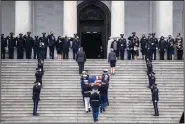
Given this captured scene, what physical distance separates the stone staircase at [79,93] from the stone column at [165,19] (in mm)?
6245

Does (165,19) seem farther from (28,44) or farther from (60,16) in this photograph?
(28,44)

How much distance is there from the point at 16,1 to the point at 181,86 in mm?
17078

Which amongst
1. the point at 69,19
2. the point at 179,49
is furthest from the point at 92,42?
the point at 179,49

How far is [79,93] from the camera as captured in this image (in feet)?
118

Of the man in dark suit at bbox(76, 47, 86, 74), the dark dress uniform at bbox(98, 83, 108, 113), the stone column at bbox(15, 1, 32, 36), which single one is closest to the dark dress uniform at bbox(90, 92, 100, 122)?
the dark dress uniform at bbox(98, 83, 108, 113)

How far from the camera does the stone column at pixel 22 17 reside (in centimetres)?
4734

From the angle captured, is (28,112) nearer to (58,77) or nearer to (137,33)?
(58,77)

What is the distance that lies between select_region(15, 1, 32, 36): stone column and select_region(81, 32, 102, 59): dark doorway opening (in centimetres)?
A: 595

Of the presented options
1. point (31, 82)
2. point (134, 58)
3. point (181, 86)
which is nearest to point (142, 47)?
point (134, 58)

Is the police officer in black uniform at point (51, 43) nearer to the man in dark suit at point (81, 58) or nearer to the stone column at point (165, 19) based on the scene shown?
the man in dark suit at point (81, 58)

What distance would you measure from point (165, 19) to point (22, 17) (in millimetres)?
11376

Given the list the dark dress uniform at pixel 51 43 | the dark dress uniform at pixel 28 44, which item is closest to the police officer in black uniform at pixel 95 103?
the dark dress uniform at pixel 51 43

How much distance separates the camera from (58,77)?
1513 inches

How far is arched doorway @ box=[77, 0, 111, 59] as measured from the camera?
51344mm
